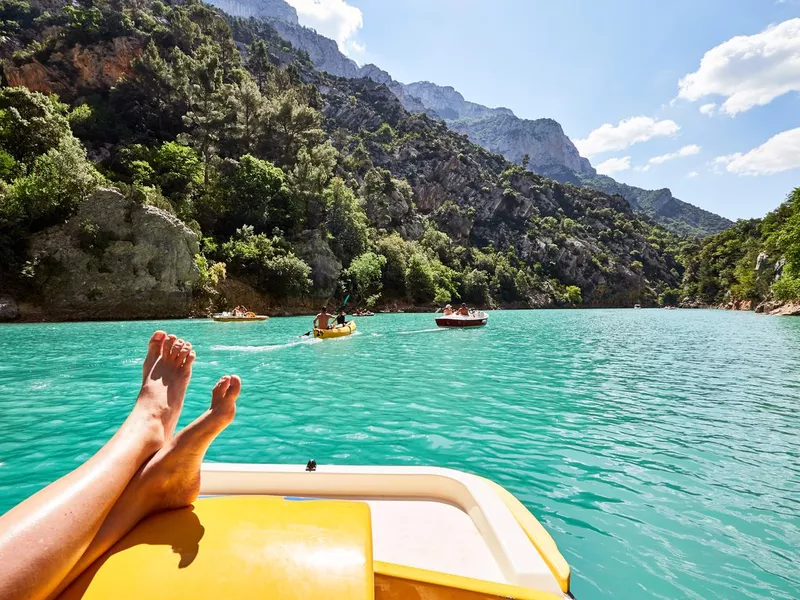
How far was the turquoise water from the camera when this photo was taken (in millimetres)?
3283

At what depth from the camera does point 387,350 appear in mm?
14867

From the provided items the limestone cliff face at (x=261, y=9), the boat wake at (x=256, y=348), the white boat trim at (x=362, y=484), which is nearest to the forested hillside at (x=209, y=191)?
the boat wake at (x=256, y=348)

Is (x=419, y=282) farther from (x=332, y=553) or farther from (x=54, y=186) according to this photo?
(x=332, y=553)

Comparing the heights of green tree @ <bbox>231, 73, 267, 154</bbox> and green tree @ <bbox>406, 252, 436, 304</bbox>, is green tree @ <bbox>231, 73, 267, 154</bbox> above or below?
above

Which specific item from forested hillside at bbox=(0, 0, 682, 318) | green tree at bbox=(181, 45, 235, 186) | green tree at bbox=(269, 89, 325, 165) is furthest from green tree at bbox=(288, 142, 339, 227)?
green tree at bbox=(181, 45, 235, 186)

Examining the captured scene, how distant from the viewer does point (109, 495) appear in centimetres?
171

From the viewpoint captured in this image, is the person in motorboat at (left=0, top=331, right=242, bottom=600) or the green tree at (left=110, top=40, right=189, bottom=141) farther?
the green tree at (left=110, top=40, right=189, bottom=141)

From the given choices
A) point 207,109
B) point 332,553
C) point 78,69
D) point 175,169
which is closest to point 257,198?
point 175,169

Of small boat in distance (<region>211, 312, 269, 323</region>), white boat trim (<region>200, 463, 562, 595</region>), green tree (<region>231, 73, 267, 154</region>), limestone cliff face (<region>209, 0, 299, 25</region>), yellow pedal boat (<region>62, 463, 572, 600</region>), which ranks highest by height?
limestone cliff face (<region>209, 0, 299, 25</region>)

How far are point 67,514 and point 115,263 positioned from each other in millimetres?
34418

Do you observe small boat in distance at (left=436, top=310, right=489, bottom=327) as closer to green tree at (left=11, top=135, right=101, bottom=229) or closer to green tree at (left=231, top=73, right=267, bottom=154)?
green tree at (left=11, top=135, right=101, bottom=229)

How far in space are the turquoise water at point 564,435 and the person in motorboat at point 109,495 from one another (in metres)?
2.71

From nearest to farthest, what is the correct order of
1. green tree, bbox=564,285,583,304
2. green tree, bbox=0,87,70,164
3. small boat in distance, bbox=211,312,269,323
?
small boat in distance, bbox=211,312,269,323
green tree, bbox=0,87,70,164
green tree, bbox=564,285,583,304

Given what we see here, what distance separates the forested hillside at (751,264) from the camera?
43.5 m
